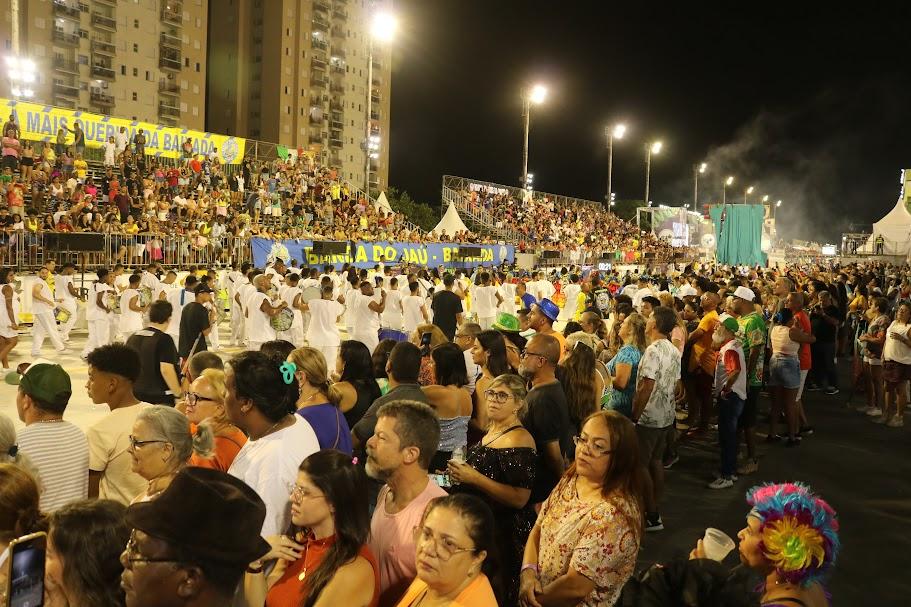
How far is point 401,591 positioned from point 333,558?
497 mm

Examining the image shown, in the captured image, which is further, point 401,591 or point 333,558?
point 401,591

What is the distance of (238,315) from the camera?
15781mm

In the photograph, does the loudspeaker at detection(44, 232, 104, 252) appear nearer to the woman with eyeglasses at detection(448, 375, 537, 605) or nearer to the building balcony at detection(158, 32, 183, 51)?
the woman with eyeglasses at detection(448, 375, 537, 605)

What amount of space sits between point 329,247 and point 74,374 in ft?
34.5

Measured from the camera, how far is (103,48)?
207ft

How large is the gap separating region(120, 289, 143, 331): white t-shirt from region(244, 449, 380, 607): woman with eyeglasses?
1073 cm

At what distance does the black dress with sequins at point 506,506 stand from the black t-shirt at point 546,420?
1.73ft

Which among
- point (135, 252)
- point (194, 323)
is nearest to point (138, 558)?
point (194, 323)

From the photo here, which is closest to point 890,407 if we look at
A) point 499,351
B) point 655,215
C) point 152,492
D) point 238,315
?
point 499,351

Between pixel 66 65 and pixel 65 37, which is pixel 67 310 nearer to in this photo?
pixel 66 65

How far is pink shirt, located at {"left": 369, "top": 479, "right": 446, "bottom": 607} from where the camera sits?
308 centimetres

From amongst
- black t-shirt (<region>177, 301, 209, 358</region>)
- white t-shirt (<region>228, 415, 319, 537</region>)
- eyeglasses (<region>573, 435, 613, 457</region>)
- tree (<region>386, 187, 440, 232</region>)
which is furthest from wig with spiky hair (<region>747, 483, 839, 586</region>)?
tree (<region>386, 187, 440, 232</region>)

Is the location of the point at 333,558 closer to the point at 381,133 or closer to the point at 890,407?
the point at 890,407

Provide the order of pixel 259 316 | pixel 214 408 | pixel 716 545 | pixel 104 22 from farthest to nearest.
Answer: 1. pixel 104 22
2. pixel 259 316
3. pixel 214 408
4. pixel 716 545
